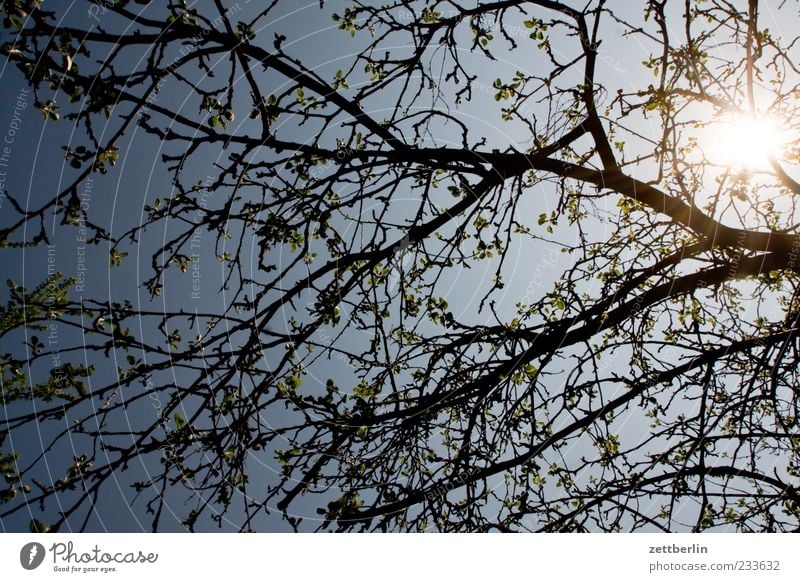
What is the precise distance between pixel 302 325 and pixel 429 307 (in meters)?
1.21

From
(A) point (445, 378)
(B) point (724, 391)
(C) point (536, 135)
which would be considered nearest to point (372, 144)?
(C) point (536, 135)

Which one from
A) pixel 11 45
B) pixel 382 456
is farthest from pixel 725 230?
pixel 11 45

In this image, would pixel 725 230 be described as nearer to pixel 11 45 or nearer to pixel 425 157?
pixel 425 157

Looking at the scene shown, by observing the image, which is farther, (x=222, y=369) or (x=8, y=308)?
(x=222, y=369)

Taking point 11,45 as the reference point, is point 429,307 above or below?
below

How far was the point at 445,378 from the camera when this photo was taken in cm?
407

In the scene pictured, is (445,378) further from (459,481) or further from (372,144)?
(372,144)

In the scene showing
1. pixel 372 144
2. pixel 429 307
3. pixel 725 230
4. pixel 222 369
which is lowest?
pixel 222 369
